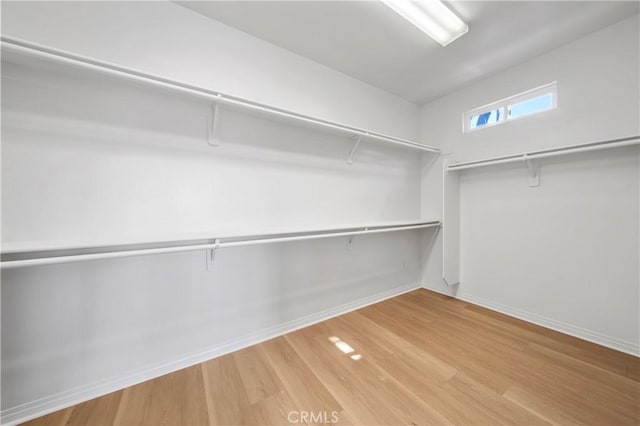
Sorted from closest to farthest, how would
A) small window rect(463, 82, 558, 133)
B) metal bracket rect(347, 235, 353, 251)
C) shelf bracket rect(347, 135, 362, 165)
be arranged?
small window rect(463, 82, 558, 133), shelf bracket rect(347, 135, 362, 165), metal bracket rect(347, 235, 353, 251)

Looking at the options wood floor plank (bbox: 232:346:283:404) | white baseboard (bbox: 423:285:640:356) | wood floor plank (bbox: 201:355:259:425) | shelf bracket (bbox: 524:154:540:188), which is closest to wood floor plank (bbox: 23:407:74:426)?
wood floor plank (bbox: 201:355:259:425)

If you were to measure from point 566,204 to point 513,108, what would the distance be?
1.06 metres

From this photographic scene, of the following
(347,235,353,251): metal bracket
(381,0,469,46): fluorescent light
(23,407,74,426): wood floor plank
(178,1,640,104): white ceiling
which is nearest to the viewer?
(23,407,74,426): wood floor plank

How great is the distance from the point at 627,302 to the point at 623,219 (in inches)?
24.7

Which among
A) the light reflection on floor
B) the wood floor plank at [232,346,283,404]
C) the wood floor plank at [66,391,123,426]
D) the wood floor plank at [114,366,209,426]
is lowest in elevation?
the wood floor plank at [66,391,123,426]

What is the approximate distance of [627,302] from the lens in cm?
169

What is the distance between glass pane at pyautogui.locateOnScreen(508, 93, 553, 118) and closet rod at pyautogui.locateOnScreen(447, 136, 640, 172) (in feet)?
1.52

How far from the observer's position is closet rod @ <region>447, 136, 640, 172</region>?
1.58 meters

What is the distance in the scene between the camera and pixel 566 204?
1961mm

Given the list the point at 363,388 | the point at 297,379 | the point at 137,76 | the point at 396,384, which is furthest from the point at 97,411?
the point at 137,76

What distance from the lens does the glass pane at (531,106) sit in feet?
6.81

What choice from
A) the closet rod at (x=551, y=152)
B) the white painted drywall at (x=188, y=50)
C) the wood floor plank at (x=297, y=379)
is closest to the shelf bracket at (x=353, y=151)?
the white painted drywall at (x=188, y=50)

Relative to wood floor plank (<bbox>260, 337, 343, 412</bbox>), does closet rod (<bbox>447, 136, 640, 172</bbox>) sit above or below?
above

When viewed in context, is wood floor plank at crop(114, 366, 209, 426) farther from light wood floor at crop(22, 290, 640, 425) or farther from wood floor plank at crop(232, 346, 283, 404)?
wood floor plank at crop(232, 346, 283, 404)
